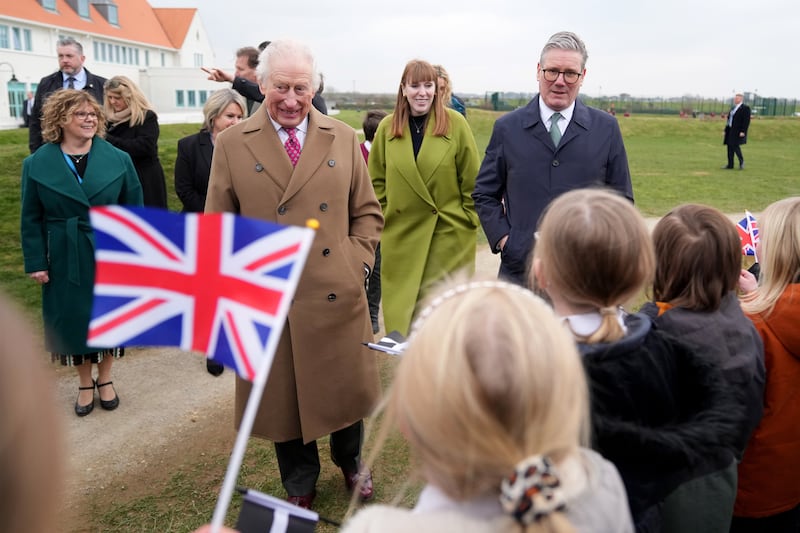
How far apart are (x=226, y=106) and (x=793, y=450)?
4.38 meters

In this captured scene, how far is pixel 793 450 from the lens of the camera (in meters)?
2.64

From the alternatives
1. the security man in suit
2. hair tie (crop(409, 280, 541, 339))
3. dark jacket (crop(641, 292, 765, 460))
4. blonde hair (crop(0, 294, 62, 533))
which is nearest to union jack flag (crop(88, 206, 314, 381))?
hair tie (crop(409, 280, 541, 339))

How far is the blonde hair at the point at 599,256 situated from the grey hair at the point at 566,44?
86.5 inches

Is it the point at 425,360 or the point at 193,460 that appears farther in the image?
the point at 193,460

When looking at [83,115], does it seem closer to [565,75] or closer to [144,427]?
[144,427]

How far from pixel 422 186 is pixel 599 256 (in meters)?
3.15

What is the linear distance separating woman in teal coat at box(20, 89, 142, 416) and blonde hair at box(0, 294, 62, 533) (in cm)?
391

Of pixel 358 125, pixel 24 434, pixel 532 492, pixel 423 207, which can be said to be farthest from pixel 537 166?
pixel 358 125

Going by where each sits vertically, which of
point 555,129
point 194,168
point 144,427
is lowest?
point 144,427

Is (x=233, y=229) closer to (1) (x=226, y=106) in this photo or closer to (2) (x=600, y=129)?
(2) (x=600, y=129)

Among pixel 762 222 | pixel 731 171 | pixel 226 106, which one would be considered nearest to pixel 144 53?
pixel 731 171

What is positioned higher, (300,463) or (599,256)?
(599,256)

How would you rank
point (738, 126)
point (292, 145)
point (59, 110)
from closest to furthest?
1. point (292, 145)
2. point (59, 110)
3. point (738, 126)

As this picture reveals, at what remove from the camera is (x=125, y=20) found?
170 ft
